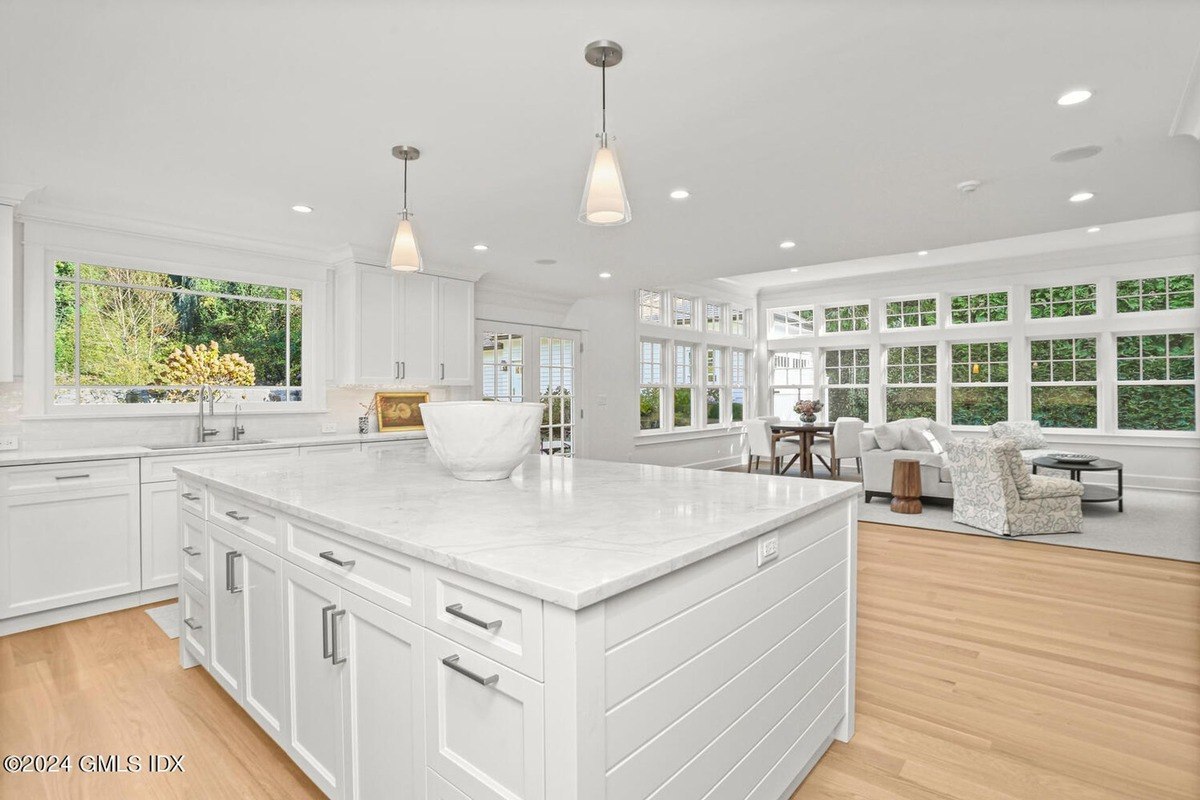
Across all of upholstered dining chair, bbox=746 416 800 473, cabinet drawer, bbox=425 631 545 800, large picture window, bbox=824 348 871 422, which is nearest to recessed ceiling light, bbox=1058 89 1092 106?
cabinet drawer, bbox=425 631 545 800

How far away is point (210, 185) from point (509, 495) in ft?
9.73

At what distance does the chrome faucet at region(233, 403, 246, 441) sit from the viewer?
4297mm

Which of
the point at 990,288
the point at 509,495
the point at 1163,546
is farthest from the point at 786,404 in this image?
the point at 509,495

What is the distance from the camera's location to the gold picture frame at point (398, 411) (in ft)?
17.0

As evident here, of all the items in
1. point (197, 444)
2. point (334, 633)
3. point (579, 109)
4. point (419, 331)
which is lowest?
point (334, 633)

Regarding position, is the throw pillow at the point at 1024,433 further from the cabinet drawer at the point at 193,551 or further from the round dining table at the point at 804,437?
the cabinet drawer at the point at 193,551

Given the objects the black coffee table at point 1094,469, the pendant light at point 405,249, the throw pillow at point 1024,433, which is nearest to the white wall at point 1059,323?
the throw pillow at point 1024,433

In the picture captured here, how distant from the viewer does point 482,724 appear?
112 centimetres

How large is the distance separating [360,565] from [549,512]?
482 mm

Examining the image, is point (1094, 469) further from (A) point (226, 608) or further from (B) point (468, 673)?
(A) point (226, 608)

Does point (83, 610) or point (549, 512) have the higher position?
point (549, 512)

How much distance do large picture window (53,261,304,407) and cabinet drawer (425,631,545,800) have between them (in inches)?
158

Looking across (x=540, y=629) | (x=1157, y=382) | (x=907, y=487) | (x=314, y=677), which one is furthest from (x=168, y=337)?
(x=1157, y=382)

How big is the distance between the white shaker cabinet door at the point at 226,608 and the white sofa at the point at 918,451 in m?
5.88
